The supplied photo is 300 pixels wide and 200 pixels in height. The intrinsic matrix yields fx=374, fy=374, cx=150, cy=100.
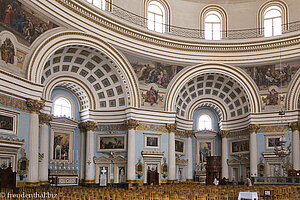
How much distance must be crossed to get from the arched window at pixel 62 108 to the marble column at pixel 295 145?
19893 mm

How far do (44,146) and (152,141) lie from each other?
9511mm

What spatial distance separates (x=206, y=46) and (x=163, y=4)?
5.67m

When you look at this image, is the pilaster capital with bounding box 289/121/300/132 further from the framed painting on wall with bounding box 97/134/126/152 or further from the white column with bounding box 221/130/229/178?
the framed painting on wall with bounding box 97/134/126/152

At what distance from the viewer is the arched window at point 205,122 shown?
41375 mm

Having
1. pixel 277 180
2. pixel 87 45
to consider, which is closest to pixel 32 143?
pixel 87 45

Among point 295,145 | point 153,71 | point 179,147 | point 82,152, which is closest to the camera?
point 295,145

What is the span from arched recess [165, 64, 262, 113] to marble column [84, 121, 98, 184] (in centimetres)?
739

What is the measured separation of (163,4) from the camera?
35344 millimetres

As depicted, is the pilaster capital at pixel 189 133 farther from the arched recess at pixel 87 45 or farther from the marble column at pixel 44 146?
the marble column at pixel 44 146

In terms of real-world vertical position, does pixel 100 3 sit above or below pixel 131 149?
above

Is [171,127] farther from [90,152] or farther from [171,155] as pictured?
[90,152]

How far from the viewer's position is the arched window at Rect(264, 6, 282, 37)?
35250mm

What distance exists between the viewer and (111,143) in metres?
32.8

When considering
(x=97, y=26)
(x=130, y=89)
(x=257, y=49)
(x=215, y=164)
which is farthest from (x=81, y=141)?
(x=257, y=49)
